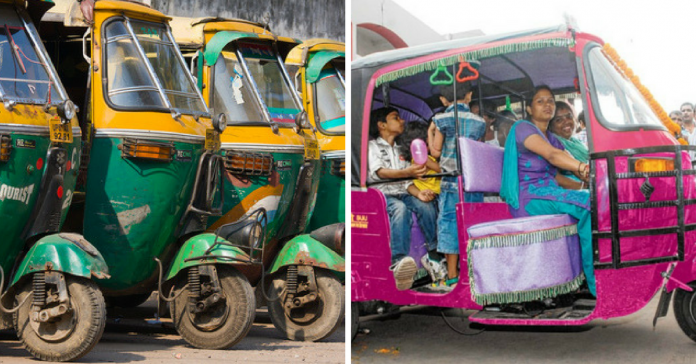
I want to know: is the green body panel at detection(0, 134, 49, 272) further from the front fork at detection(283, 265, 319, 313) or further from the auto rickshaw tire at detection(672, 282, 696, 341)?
the auto rickshaw tire at detection(672, 282, 696, 341)

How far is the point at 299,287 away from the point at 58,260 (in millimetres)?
1732

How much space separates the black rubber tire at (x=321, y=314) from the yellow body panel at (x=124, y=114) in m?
1.25

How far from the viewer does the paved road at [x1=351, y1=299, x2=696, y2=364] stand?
577 cm

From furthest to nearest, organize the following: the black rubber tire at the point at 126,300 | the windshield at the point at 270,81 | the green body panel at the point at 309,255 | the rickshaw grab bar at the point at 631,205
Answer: the black rubber tire at the point at 126,300 < the windshield at the point at 270,81 < the green body panel at the point at 309,255 < the rickshaw grab bar at the point at 631,205

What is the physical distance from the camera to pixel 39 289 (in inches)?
225

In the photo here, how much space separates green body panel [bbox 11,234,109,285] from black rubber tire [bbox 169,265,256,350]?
89 cm

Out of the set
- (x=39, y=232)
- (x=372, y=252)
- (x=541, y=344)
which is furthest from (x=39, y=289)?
(x=541, y=344)

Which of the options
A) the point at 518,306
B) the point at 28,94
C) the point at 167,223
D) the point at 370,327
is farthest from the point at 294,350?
the point at 28,94

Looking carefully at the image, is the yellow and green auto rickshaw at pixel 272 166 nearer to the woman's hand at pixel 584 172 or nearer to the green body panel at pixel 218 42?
the green body panel at pixel 218 42

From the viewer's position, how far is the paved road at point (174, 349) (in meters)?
6.02

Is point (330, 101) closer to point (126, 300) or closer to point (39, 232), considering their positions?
point (126, 300)

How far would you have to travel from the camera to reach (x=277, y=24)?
844 cm

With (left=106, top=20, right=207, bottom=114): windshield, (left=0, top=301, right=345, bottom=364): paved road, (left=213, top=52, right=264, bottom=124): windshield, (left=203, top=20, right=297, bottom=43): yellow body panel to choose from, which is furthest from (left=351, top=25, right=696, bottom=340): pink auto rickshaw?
(left=203, top=20, right=297, bottom=43): yellow body panel

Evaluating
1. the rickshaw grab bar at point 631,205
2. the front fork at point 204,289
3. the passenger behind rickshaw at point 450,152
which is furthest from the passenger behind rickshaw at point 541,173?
the front fork at point 204,289
